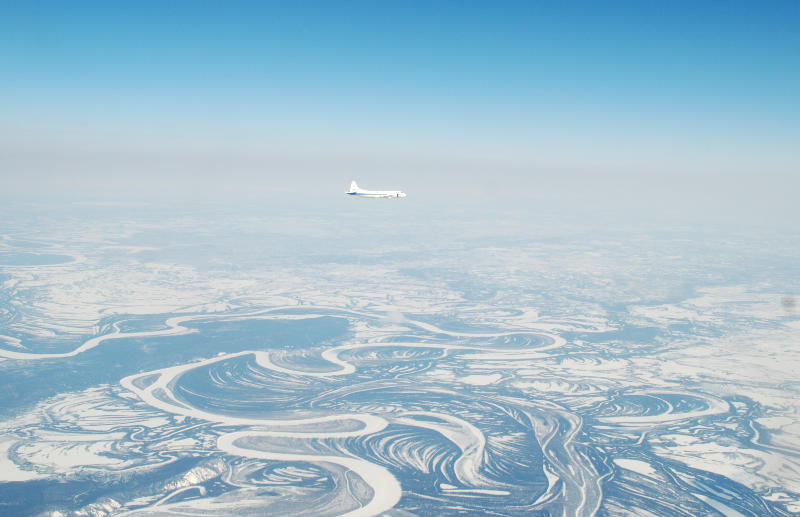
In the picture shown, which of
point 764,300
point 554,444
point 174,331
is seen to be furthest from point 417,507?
point 764,300

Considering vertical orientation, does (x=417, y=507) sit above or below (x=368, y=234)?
below

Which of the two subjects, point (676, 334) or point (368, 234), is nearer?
point (676, 334)

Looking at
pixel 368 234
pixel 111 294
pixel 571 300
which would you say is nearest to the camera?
pixel 111 294

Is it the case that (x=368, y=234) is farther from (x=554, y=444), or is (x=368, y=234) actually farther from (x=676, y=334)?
(x=554, y=444)

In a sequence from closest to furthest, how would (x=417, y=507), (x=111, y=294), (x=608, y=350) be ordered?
(x=417, y=507), (x=608, y=350), (x=111, y=294)

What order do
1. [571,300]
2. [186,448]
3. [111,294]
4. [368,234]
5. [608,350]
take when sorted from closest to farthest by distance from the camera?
[186,448] < [608,350] < [111,294] < [571,300] < [368,234]

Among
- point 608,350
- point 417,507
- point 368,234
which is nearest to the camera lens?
point 417,507

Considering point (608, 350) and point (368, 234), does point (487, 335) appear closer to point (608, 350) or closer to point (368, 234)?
point (608, 350)

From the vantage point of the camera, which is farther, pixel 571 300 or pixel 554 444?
pixel 571 300

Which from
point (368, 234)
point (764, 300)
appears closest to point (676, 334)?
point (764, 300)
